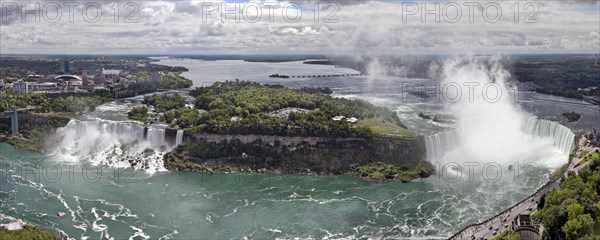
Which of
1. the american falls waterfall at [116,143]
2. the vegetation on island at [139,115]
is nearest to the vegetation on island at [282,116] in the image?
the american falls waterfall at [116,143]

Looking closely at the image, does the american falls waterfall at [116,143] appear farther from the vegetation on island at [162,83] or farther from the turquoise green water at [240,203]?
the vegetation on island at [162,83]

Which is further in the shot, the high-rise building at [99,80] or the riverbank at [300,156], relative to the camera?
the high-rise building at [99,80]

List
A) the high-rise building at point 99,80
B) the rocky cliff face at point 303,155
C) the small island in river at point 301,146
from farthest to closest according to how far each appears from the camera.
A: 1. the high-rise building at point 99,80
2. the rocky cliff face at point 303,155
3. the small island in river at point 301,146

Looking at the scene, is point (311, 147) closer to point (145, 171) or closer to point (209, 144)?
point (209, 144)

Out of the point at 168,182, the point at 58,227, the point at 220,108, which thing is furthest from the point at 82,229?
the point at 220,108

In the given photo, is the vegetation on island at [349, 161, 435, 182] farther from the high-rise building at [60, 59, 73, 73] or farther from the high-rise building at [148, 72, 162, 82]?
the high-rise building at [60, 59, 73, 73]

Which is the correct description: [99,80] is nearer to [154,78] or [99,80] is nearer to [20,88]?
[154,78]

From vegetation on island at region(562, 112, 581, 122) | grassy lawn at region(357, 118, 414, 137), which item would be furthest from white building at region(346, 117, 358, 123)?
vegetation on island at region(562, 112, 581, 122)
